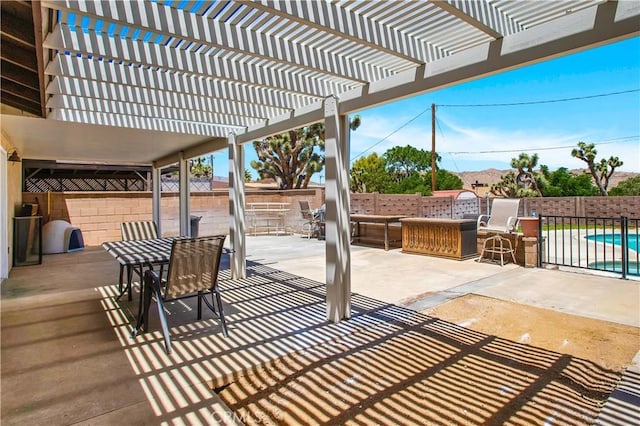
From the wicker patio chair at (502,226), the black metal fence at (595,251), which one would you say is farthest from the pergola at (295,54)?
the wicker patio chair at (502,226)

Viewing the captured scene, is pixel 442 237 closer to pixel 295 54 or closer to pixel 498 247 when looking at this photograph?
pixel 498 247

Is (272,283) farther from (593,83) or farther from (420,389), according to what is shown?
(593,83)

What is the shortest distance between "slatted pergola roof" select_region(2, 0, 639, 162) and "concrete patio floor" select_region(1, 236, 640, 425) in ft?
7.31

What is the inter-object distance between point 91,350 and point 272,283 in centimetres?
272

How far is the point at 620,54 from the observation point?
17359mm

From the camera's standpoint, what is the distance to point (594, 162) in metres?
25.5

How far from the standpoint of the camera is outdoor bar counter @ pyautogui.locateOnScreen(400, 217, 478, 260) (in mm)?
7395

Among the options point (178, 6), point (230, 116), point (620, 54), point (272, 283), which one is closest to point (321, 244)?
point (272, 283)

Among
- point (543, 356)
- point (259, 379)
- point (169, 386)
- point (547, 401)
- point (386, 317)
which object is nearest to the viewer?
point (547, 401)

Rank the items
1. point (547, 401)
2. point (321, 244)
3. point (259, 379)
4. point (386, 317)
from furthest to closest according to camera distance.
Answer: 1. point (321, 244)
2. point (386, 317)
3. point (259, 379)
4. point (547, 401)

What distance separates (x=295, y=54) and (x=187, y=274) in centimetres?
219

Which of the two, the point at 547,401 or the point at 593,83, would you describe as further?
the point at 593,83

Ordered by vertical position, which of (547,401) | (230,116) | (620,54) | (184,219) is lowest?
(547,401)

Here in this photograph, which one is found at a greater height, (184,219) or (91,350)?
(184,219)
